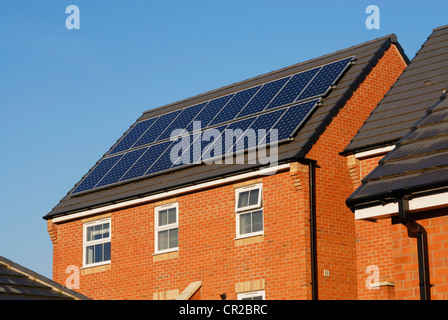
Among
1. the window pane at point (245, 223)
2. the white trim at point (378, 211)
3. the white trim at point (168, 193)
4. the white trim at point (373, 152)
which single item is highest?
the white trim at point (373, 152)

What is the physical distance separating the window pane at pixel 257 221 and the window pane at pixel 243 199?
48 centimetres

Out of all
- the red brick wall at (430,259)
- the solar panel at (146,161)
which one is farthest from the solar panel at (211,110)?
the red brick wall at (430,259)

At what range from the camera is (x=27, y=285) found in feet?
42.3

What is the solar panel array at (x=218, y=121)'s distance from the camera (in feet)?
81.9

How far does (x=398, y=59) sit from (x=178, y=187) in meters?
8.67

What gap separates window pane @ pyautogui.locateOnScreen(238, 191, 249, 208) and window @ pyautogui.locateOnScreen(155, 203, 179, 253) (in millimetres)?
2639

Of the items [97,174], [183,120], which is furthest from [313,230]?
[97,174]

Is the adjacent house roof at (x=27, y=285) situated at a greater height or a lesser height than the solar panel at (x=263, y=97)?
lesser

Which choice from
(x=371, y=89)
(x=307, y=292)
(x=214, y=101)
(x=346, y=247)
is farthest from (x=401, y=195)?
(x=214, y=101)

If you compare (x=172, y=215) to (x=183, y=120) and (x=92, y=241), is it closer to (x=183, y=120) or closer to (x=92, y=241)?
(x=92, y=241)

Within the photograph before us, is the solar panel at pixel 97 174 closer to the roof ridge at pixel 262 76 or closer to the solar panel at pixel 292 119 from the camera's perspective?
the roof ridge at pixel 262 76

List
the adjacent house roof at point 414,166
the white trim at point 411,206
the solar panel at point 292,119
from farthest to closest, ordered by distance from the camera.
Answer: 1. the solar panel at point 292,119
2. the adjacent house roof at point 414,166
3. the white trim at point 411,206

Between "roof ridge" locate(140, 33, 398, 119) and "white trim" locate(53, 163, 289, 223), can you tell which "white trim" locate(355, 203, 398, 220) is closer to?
"white trim" locate(53, 163, 289, 223)
